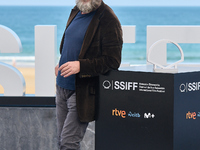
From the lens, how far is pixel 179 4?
32312 millimetres

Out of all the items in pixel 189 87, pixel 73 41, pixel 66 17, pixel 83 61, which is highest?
pixel 66 17

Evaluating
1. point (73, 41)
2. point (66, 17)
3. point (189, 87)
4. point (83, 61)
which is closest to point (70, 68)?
point (83, 61)

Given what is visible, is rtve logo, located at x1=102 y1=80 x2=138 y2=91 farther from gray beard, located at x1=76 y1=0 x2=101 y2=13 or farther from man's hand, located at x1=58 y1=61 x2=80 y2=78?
gray beard, located at x1=76 y1=0 x2=101 y2=13

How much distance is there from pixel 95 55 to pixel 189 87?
52 cm

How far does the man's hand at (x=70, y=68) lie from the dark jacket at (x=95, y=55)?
23mm

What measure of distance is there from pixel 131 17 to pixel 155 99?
93.3ft

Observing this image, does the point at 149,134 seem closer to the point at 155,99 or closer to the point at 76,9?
the point at 155,99

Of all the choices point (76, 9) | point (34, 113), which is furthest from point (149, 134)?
point (34, 113)

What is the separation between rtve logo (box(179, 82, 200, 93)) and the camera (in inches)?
72.9

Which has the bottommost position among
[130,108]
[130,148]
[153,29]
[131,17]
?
[130,148]

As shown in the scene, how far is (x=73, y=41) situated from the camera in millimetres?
2166

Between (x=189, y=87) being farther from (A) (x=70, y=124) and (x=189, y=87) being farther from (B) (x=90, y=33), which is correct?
(A) (x=70, y=124)

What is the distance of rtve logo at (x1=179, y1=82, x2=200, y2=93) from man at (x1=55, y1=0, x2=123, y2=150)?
0.38 m

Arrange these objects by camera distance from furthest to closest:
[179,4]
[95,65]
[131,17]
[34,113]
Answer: [179,4]
[131,17]
[34,113]
[95,65]
